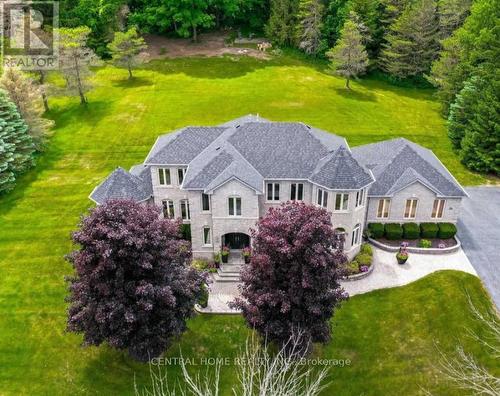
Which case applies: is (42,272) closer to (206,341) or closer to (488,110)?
(206,341)

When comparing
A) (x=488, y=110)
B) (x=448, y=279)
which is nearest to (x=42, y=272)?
(x=448, y=279)

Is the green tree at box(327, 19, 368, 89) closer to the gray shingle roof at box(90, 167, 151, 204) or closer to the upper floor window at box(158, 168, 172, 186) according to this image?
the upper floor window at box(158, 168, 172, 186)

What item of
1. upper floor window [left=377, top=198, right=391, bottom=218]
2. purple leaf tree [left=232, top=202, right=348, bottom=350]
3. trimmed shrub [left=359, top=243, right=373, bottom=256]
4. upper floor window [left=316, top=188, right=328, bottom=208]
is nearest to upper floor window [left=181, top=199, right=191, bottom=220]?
upper floor window [left=316, top=188, right=328, bottom=208]

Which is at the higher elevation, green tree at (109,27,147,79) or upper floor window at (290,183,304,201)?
green tree at (109,27,147,79)

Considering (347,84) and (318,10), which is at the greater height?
(318,10)

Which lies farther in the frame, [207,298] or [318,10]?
[318,10]

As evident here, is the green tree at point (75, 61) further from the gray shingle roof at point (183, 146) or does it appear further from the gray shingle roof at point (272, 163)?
the gray shingle roof at point (183, 146)
